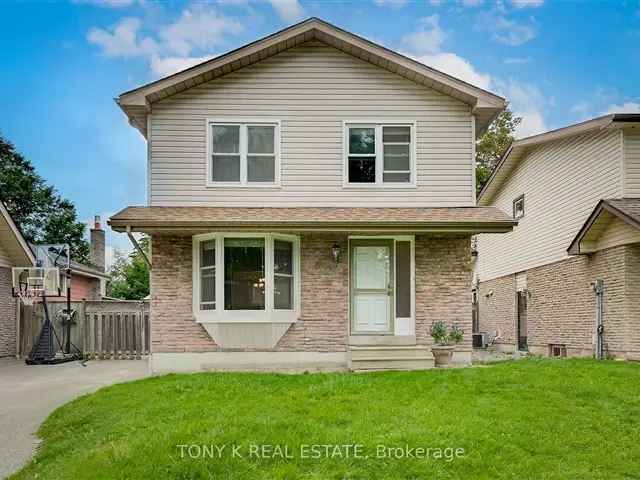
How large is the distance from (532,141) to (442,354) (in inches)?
310

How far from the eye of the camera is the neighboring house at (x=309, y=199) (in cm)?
1117

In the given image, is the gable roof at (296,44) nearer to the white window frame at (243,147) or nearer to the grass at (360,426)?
the white window frame at (243,147)

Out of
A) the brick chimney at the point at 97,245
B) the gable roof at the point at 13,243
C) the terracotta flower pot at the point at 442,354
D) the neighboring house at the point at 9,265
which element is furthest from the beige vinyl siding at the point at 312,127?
the brick chimney at the point at 97,245

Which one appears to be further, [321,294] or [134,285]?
[134,285]

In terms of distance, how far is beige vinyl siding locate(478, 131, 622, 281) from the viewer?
13406mm

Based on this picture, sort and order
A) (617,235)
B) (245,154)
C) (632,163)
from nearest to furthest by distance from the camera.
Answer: (245,154), (632,163), (617,235)

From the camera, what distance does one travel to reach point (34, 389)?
10.9 meters

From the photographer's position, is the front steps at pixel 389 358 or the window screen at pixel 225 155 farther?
the window screen at pixel 225 155

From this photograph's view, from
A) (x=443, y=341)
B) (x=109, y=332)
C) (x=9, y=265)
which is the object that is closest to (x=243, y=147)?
(x=443, y=341)

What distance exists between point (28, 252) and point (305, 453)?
554 inches

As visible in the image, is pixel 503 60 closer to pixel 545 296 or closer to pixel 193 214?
pixel 545 296

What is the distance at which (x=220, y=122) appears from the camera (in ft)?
39.0

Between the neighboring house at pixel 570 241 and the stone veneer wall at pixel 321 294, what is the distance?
3.62 meters

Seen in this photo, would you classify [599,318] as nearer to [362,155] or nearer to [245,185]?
[362,155]
